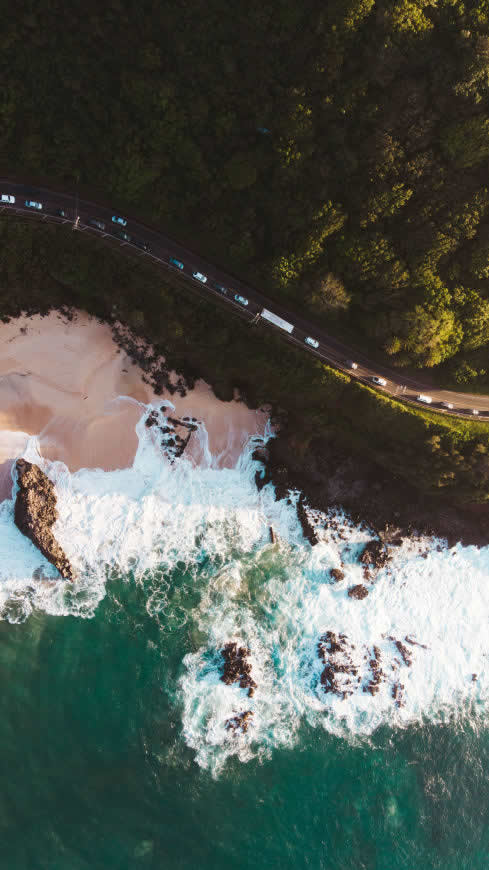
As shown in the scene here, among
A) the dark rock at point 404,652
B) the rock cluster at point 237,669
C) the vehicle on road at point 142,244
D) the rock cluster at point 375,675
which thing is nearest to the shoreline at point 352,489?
the dark rock at point 404,652

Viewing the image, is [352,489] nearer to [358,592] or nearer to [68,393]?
[358,592]

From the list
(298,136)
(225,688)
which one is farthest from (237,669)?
(298,136)

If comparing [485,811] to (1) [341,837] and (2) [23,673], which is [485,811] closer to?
(1) [341,837]

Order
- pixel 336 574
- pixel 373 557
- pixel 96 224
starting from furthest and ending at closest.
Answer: pixel 373 557 → pixel 336 574 → pixel 96 224

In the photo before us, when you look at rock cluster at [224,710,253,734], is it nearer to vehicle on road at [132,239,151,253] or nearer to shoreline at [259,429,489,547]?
shoreline at [259,429,489,547]

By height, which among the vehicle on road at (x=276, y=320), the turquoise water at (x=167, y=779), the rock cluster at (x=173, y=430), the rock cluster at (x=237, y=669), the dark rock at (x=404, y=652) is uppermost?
the vehicle on road at (x=276, y=320)

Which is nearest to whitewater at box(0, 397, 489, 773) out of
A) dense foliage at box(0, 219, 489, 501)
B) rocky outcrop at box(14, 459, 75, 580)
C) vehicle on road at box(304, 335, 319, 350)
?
rocky outcrop at box(14, 459, 75, 580)

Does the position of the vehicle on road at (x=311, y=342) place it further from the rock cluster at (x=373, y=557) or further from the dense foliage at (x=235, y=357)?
the rock cluster at (x=373, y=557)
